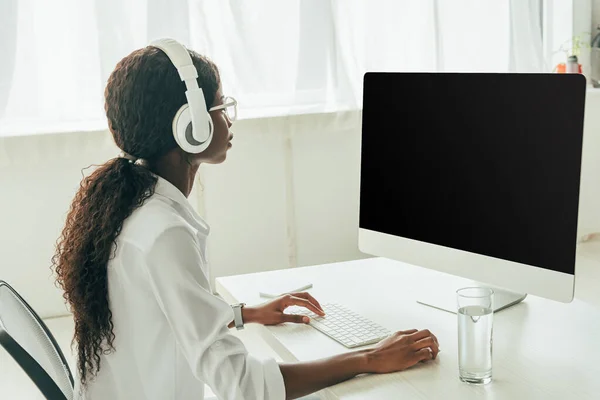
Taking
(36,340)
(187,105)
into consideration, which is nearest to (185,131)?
(187,105)

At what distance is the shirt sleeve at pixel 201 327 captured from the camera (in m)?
1.17

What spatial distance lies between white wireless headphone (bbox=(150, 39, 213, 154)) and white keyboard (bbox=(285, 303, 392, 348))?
42cm

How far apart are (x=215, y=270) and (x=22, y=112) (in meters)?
1.10

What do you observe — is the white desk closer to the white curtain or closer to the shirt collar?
the shirt collar

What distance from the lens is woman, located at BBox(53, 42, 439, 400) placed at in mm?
1185

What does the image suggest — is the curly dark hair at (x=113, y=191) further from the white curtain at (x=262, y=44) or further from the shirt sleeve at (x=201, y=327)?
the white curtain at (x=262, y=44)

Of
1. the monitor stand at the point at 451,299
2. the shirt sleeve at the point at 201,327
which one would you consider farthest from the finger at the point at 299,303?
the shirt sleeve at the point at 201,327

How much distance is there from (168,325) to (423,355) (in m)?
0.42

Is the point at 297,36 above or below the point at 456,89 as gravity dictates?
above

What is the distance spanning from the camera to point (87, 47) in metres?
3.20

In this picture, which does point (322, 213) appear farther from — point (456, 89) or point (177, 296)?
point (177, 296)

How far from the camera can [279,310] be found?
154 centimetres

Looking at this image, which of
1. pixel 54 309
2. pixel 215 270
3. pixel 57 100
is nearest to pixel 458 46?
pixel 215 270

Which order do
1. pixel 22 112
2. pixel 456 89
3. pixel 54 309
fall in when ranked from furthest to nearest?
pixel 54 309 < pixel 22 112 < pixel 456 89
